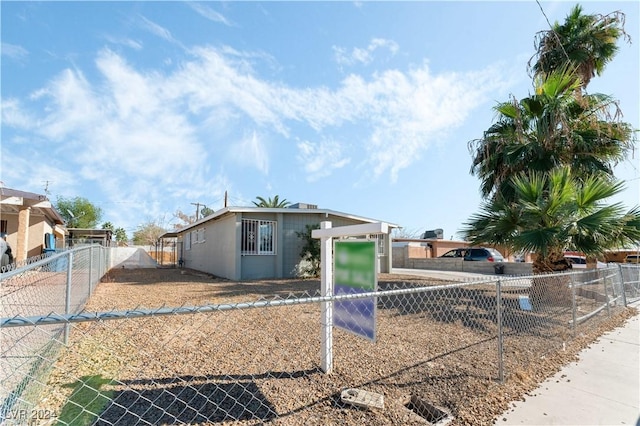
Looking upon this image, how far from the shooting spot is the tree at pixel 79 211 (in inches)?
1633

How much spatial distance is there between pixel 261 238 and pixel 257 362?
425 inches

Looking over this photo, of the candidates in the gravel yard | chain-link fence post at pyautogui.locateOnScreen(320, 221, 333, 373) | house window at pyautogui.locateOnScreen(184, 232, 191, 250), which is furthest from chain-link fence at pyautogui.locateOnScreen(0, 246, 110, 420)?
house window at pyautogui.locateOnScreen(184, 232, 191, 250)

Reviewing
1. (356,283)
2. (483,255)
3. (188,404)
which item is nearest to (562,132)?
(356,283)

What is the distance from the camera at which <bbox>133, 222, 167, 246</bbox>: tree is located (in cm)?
4738

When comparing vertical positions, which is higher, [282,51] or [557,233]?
[282,51]

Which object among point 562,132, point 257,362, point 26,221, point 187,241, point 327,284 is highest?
point 562,132

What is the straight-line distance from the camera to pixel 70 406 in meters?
2.86

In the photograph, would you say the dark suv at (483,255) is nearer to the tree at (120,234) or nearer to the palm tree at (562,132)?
the palm tree at (562,132)

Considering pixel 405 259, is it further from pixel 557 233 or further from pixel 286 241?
pixel 557 233

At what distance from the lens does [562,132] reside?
836 centimetres

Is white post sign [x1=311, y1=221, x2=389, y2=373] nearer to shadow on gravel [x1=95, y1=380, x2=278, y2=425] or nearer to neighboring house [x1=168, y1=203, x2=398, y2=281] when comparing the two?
shadow on gravel [x1=95, y1=380, x2=278, y2=425]

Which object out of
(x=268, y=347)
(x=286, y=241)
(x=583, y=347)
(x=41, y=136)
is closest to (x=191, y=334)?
(x=268, y=347)

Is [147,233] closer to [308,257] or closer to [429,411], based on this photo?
[308,257]

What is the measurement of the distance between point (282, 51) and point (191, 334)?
742cm
